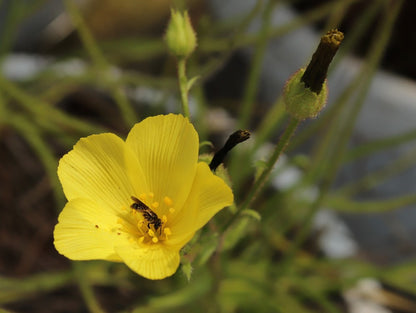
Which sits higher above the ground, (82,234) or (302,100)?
(302,100)

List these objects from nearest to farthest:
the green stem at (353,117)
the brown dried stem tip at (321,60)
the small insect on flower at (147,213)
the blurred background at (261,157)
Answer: the brown dried stem tip at (321,60)
the small insect on flower at (147,213)
the green stem at (353,117)
the blurred background at (261,157)

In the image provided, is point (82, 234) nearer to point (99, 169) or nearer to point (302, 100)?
point (99, 169)

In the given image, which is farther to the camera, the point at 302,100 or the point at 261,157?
the point at 261,157

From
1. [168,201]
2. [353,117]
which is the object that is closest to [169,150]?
[168,201]

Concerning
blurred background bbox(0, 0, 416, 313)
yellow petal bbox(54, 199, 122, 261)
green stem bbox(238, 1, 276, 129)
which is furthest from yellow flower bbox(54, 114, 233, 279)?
green stem bbox(238, 1, 276, 129)

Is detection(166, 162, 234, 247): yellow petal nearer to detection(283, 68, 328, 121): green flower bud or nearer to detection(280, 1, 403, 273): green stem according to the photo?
detection(283, 68, 328, 121): green flower bud

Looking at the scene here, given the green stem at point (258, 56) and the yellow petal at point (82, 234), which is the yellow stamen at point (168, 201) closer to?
the yellow petal at point (82, 234)

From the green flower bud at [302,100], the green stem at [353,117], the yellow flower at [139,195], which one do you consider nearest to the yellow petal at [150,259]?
the yellow flower at [139,195]
